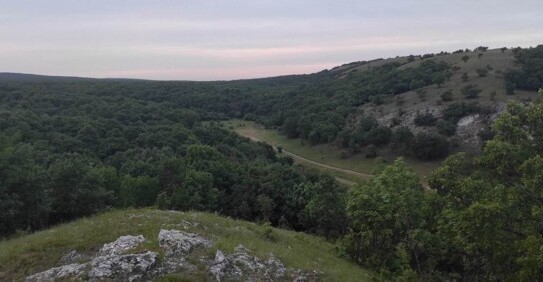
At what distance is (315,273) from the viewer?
15508 mm

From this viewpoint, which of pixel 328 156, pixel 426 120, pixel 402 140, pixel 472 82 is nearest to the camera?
pixel 402 140

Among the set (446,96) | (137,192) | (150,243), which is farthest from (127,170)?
(446,96)

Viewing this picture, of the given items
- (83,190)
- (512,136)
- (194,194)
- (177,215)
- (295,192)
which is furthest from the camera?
(295,192)

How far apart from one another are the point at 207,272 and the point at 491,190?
390 inches

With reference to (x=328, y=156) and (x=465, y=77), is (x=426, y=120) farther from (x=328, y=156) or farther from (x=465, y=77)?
(x=465, y=77)

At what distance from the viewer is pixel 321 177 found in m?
43.5

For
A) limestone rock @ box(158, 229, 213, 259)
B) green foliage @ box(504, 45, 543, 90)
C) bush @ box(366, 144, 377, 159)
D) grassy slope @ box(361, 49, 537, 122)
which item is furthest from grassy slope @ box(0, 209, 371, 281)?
green foliage @ box(504, 45, 543, 90)

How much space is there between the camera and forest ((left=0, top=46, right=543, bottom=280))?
51.9 ft

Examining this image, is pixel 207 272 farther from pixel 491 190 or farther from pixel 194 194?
pixel 194 194

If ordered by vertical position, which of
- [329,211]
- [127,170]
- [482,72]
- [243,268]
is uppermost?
[482,72]

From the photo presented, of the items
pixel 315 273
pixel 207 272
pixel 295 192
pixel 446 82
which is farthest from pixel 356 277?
pixel 446 82

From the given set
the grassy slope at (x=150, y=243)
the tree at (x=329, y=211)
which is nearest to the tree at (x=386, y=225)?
the grassy slope at (x=150, y=243)

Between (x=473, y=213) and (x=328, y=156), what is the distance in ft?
236

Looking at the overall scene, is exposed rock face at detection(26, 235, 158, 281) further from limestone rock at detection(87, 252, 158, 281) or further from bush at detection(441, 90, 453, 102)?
bush at detection(441, 90, 453, 102)
